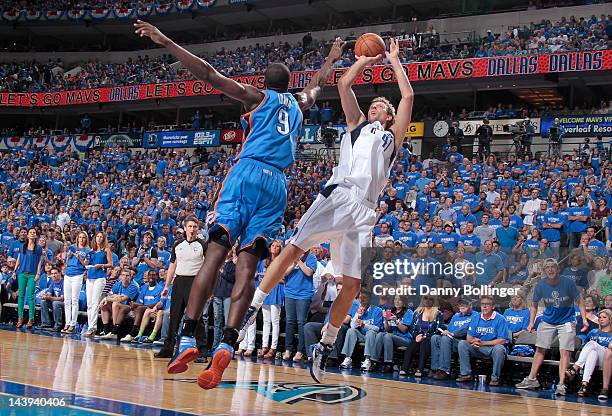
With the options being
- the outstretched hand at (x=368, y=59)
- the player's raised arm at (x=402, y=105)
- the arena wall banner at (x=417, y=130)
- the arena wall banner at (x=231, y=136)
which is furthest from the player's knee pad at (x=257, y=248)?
the arena wall banner at (x=231, y=136)

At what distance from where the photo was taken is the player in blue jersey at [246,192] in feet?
18.3

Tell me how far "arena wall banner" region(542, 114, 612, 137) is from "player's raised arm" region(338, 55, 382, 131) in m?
16.7

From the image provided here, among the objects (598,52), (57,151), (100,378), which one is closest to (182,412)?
(100,378)

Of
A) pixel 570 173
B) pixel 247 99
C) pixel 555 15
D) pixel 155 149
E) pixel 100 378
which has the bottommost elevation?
pixel 100 378

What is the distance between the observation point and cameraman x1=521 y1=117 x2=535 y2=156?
21359mm

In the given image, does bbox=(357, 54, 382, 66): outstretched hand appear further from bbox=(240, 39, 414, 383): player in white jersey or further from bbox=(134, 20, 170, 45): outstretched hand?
bbox=(134, 20, 170, 45): outstretched hand

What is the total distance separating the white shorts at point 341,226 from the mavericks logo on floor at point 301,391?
130 cm

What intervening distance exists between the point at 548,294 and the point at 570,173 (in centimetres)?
764

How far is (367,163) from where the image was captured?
640 cm

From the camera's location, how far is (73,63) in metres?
42.1

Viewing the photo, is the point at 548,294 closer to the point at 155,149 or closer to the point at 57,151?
the point at 155,149

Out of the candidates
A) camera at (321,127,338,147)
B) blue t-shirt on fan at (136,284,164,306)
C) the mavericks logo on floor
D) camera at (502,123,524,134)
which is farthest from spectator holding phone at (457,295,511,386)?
camera at (321,127,338,147)

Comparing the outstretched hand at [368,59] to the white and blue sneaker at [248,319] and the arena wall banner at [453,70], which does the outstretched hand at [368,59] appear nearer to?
the white and blue sneaker at [248,319]

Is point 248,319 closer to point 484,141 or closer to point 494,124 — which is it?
point 484,141
